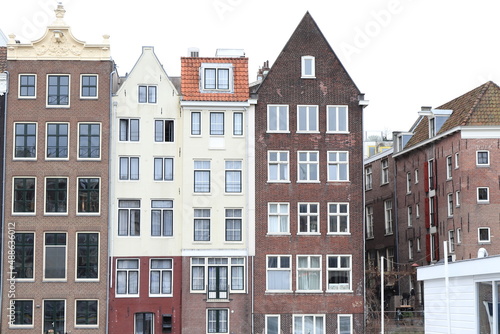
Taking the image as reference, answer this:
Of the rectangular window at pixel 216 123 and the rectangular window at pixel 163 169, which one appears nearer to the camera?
the rectangular window at pixel 163 169

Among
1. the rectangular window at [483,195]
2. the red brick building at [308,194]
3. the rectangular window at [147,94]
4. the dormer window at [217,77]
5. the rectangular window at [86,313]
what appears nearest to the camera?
the rectangular window at [86,313]

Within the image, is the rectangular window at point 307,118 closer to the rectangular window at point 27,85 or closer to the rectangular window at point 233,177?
the rectangular window at point 233,177

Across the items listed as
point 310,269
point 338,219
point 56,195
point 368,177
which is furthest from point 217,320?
point 368,177

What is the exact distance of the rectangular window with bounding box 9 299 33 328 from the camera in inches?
2356

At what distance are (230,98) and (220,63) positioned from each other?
8.51ft

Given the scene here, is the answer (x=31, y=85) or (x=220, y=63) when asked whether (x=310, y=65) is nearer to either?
(x=220, y=63)

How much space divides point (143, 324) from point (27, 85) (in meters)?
16.4

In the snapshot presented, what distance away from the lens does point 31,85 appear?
203 feet

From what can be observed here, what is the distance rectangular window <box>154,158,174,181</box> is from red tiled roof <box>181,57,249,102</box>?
409cm

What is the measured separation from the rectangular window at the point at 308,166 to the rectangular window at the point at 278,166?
874 mm

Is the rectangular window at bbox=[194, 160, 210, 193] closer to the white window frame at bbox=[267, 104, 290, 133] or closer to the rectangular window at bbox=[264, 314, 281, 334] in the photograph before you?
the white window frame at bbox=[267, 104, 290, 133]

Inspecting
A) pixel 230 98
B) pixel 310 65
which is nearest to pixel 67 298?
pixel 230 98

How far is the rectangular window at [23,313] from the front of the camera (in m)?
59.8

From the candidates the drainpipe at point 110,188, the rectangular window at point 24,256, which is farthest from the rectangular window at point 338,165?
the rectangular window at point 24,256
